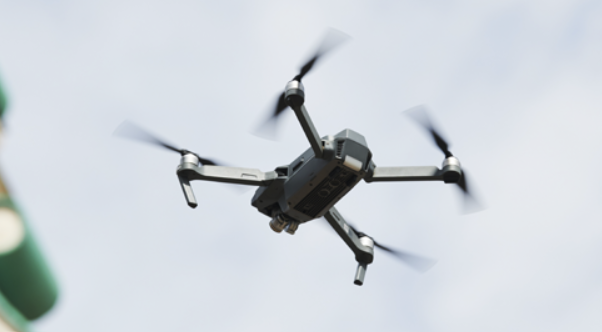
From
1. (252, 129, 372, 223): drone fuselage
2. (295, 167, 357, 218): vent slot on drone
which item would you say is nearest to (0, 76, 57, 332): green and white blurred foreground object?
(252, 129, 372, 223): drone fuselage

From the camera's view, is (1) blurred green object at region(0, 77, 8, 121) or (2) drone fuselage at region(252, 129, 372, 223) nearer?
(1) blurred green object at region(0, 77, 8, 121)

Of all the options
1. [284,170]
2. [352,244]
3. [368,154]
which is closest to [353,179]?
[368,154]

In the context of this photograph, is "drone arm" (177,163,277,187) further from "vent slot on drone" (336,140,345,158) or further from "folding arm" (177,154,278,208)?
"vent slot on drone" (336,140,345,158)

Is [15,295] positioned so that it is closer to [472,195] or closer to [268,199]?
[268,199]

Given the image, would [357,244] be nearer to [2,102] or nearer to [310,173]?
[310,173]

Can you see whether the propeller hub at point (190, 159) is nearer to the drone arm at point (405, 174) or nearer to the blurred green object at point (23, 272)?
the drone arm at point (405, 174)
